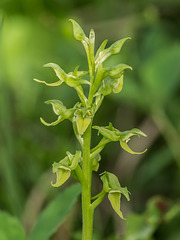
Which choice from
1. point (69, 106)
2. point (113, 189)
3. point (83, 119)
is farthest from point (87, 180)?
point (69, 106)

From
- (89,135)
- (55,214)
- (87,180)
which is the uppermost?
(89,135)

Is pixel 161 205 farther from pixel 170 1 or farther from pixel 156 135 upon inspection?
pixel 170 1

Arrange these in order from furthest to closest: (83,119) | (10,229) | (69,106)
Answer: (69,106) < (10,229) < (83,119)

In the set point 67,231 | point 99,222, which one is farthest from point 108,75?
point 99,222

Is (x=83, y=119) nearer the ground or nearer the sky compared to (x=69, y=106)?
nearer the sky

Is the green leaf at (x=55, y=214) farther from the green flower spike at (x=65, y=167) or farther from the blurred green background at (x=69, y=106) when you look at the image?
the blurred green background at (x=69, y=106)

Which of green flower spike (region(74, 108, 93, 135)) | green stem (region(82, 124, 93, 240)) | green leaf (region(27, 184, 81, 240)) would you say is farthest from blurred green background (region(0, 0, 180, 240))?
green flower spike (region(74, 108, 93, 135))

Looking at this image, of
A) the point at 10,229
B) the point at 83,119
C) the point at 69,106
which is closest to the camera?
the point at 83,119

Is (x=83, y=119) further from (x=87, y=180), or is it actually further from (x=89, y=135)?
(x=87, y=180)
